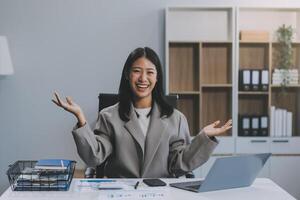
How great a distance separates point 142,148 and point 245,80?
2.25 metres

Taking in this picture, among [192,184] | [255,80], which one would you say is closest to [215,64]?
[255,80]

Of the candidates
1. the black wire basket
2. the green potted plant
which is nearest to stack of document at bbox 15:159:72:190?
the black wire basket

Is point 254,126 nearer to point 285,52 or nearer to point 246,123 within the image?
point 246,123

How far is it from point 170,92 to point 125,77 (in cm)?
198

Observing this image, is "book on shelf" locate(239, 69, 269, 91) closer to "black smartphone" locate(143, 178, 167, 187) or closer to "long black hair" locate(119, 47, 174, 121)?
"long black hair" locate(119, 47, 174, 121)

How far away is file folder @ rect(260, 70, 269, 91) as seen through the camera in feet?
14.0

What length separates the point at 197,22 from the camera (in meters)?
4.50

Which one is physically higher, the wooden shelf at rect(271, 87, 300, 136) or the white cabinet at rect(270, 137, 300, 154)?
the wooden shelf at rect(271, 87, 300, 136)

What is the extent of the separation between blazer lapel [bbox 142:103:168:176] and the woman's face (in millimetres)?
123

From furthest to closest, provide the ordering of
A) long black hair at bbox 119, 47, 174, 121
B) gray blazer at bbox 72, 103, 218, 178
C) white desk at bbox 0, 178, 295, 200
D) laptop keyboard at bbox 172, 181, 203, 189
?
long black hair at bbox 119, 47, 174, 121
gray blazer at bbox 72, 103, 218, 178
laptop keyboard at bbox 172, 181, 203, 189
white desk at bbox 0, 178, 295, 200

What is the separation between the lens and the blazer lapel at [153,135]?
7.38ft

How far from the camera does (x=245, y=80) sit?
427 cm

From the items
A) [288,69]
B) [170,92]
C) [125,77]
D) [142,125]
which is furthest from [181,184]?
[288,69]

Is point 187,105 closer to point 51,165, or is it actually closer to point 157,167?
point 157,167
